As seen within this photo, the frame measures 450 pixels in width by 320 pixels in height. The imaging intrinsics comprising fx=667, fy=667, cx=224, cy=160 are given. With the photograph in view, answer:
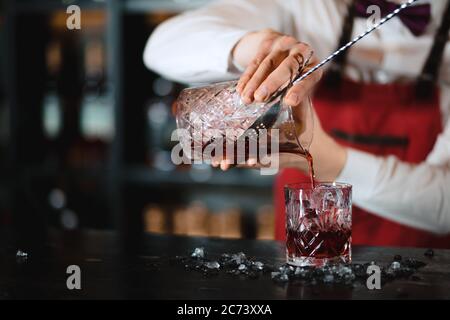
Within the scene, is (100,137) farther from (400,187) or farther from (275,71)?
(275,71)

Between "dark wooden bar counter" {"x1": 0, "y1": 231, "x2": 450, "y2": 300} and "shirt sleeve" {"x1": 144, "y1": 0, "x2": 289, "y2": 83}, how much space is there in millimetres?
418

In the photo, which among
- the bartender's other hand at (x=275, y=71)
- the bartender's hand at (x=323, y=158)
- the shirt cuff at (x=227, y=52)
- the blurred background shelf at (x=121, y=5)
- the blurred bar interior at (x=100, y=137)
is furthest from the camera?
the blurred bar interior at (x=100, y=137)

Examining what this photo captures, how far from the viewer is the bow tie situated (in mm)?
1619

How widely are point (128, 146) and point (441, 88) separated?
1.44 meters

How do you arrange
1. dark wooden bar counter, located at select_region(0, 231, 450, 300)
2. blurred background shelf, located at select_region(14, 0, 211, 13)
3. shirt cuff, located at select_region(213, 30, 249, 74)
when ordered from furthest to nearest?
1. blurred background shelf, located at select_region(14, 0, 211, 13)
2. shirt cuff, located at select_region(213, 30, 249, 74)
3. dark wooden bar counter, located at select_region(0, 231, 450, 300)

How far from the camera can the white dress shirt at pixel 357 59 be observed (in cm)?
138

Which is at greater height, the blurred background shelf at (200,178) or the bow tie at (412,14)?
the bow tie at (412,14)

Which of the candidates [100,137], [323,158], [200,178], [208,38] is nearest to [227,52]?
[208,38]

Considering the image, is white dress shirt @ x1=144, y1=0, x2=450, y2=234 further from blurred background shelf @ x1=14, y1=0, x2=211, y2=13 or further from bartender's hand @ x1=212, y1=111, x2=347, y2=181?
blurred background shelf @ x1=14, y1=0, x2=211, y2=13

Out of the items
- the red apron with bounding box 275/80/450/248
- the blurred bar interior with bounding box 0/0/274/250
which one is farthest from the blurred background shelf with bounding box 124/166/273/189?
the red apron with bounding box 275/80/450/248

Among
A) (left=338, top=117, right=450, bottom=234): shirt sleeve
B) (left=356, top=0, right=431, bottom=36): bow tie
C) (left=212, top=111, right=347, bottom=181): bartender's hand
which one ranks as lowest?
(left=338, top=117, right=450, bottom=234): shirt sleeve

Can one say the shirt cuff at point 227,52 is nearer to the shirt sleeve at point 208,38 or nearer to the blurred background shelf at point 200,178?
the shirt sleeve at point 208,38

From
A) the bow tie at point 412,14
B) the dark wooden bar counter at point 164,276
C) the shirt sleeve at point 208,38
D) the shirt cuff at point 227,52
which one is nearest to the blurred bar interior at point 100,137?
the shirt sleeve at point 208,38

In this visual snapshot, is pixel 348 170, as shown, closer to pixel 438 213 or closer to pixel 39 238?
pixel 438 213
